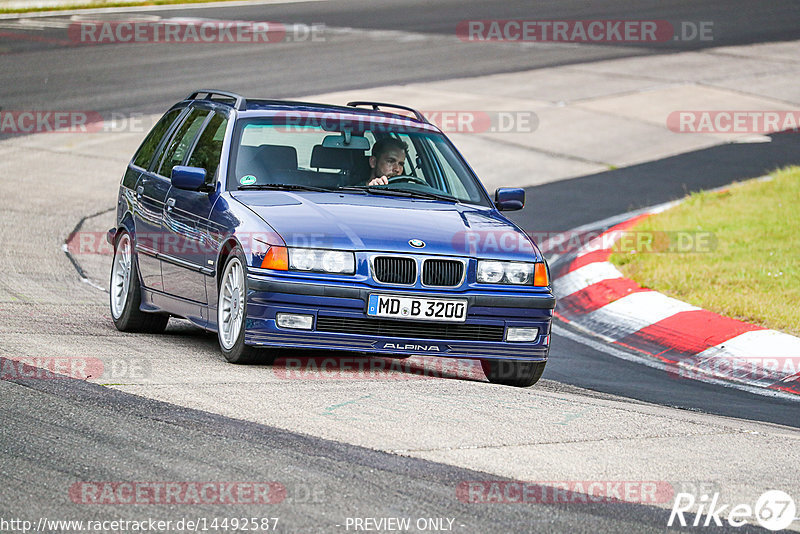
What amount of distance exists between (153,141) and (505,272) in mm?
3470

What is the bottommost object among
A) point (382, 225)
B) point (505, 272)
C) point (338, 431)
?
point (338, 431)

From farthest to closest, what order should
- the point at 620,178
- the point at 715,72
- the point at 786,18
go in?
the point at 786,18 → the point at 715,72 → the point at 620,178

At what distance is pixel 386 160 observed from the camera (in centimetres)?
868

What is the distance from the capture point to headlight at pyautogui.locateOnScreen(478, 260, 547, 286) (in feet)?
24.8

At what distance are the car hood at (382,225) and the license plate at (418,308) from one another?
272mm

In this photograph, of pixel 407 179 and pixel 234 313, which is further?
pixel 407 179

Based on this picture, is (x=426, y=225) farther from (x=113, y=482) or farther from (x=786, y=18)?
(x=786, y=18)

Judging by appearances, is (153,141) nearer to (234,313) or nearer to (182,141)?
(182,141)

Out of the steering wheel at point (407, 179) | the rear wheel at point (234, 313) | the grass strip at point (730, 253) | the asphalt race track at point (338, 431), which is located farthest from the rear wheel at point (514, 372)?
the grass strip at point (730, 253)

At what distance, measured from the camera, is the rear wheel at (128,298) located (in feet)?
30.4

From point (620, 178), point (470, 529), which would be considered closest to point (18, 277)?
point (470, 529)

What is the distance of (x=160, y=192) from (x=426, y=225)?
2.23 m

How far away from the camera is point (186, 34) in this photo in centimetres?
2905

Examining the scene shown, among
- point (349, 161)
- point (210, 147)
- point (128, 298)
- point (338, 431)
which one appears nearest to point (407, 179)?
point (349, 161)
